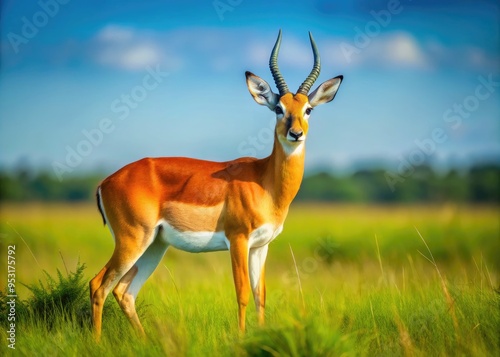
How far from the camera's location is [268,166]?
24.6ft

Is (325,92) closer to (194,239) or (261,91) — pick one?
(261,91)

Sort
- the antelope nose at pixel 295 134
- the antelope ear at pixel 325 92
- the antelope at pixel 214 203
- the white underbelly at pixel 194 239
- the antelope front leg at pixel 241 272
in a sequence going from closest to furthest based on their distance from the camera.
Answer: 1. the antelope nose at pixel 295 134
2. the antelope front leg at pixel 241 272
3. the antelope at pixel 214 203
4. the white underbelly at pixel 194 239
5. the antelope ear at pixel 325 92

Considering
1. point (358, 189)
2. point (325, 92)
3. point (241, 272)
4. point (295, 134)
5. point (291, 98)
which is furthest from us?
point (358, 189)

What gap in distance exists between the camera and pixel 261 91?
7.55m

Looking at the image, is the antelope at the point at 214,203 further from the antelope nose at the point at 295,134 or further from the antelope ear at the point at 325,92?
the antelope nose at the point at 295,134

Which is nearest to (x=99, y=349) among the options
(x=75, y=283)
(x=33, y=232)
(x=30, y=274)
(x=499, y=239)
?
(x=75, y=283)

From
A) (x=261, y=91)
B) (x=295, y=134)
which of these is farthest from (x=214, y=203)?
(x=261, y=91)

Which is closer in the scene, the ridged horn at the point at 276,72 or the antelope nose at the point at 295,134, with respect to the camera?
the antelope nose at the point at 295,134

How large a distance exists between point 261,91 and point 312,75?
2.08 feet

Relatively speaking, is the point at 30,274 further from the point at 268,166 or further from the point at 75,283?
the point at 268,166

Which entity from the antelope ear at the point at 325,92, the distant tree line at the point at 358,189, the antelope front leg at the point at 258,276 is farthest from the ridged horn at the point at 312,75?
the distant tree line at the point at 358,189

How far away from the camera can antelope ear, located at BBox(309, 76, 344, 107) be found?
7.58 metres

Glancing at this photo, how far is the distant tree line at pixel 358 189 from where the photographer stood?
5078cm

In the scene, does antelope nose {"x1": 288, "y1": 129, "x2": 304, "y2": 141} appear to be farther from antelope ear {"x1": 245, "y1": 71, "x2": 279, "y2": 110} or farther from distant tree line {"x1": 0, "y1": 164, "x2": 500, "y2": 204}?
distant tree line {"x1": 0, "y1": 164, "x2": 500, "y2": 204}
